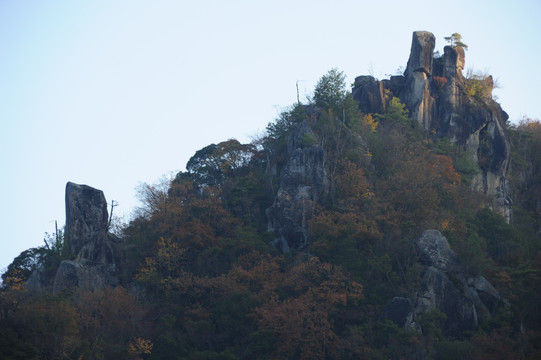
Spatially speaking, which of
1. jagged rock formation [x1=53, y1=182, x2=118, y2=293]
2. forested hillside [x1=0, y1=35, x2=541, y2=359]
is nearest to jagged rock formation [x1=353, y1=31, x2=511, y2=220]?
forested hillside [x1=0, y1=35, x2=541, y2=359]

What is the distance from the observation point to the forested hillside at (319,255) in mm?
30047

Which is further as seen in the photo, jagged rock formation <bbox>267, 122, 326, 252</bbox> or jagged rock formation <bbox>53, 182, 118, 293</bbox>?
jagged rock formation <bbox>267, 122, 326, 252</bbox>

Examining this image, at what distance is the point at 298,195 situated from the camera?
3947 cm

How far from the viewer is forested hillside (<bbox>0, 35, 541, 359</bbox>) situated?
3005cm

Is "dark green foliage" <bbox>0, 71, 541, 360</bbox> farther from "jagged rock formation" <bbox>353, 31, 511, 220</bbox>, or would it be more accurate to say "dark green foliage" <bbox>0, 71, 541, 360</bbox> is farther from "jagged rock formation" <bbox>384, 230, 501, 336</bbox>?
"jagged rock formation" <bbox>353, 31, 511, 220</bbox>

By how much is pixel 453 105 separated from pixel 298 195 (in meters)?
18.6

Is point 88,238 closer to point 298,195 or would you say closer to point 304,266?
point 298,195

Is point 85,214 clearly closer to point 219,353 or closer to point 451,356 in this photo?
point 219,353

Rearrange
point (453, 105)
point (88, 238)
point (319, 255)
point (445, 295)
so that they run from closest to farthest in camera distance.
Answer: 1. point (445, 295)
2. point (319, 255)
3. point (88, 238)
4. point (453, 105)

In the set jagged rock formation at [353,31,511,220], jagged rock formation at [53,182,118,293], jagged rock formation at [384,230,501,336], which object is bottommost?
jagged rock formation at [384,230,501,336]

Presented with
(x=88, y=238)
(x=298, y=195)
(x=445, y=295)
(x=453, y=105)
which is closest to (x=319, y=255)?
(x=298, y=195)

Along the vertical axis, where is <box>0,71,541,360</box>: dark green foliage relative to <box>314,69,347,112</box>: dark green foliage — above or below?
below

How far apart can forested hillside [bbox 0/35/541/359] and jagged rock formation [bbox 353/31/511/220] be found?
19cm

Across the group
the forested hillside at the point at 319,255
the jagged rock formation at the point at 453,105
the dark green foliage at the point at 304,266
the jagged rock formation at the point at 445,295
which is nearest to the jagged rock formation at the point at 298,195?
the forested hillside at the point at 319,255
